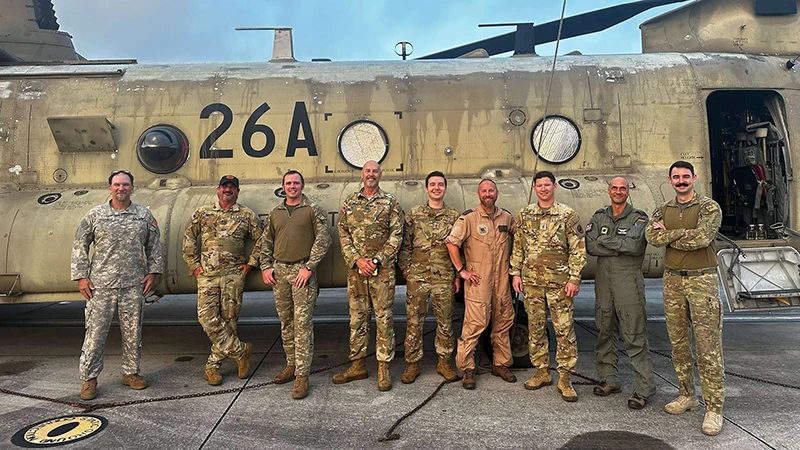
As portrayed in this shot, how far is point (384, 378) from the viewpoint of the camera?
4.51 metres

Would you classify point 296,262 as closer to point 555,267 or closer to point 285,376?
point 285,376

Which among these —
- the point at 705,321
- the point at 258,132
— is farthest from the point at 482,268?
the point at 258,132

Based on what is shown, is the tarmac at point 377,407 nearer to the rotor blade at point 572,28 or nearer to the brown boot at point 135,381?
the brown boot at point 135,381

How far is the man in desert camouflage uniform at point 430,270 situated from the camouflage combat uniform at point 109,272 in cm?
245

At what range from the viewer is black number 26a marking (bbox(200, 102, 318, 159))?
19.1 feet

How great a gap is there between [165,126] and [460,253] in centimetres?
375

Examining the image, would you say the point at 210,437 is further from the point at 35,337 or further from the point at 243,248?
the point at 35,337

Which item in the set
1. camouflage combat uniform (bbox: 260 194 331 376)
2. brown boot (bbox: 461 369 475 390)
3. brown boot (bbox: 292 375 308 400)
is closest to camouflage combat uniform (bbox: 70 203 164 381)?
camouflage combat uniform (bbox: 260 194 331 376)

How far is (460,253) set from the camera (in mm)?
4668

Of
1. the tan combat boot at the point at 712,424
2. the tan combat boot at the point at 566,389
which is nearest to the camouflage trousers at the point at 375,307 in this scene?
the tan combat boot at the point at 566,389

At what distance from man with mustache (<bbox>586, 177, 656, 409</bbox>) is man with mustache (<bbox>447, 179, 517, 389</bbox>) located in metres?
0.75

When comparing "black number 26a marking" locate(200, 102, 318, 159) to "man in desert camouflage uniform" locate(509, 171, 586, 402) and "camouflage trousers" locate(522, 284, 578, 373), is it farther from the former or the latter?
"camouflage trousers" locate(522, 284, 578, 373)

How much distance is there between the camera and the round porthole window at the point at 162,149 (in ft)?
18.6

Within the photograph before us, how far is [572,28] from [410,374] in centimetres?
927
